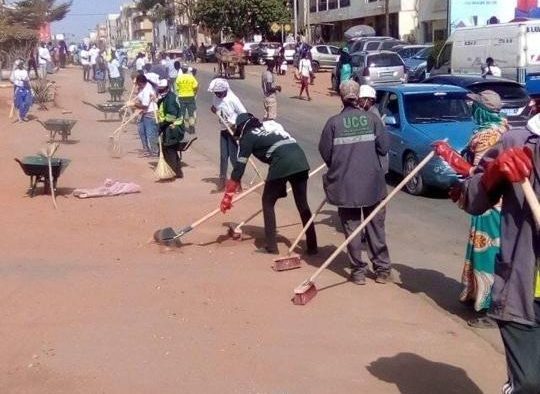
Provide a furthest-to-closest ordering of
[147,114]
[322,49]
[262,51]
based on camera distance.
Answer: [262,51] → [322,49] → [147,114]

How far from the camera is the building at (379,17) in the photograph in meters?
46.3

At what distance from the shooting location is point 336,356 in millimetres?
5754

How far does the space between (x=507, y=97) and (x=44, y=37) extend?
44.9 m


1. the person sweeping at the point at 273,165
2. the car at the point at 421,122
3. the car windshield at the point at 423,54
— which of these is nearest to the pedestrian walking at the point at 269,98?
the car at the point at 421,122

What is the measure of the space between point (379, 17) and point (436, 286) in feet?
162

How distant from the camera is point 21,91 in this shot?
78.4 ft

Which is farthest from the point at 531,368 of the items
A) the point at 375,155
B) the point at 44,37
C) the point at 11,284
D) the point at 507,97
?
the point at 44,37

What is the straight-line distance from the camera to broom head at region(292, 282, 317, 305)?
6.94m

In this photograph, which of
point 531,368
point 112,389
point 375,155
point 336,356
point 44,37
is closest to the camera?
point 531,368

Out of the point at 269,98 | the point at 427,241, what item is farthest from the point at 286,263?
the point at 269,98

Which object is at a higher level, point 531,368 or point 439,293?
point 531,368

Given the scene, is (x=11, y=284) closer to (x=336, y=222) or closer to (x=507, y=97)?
(x=336, y=222)

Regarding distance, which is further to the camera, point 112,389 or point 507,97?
point 507,97

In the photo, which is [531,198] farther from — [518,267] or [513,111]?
[513,111]
